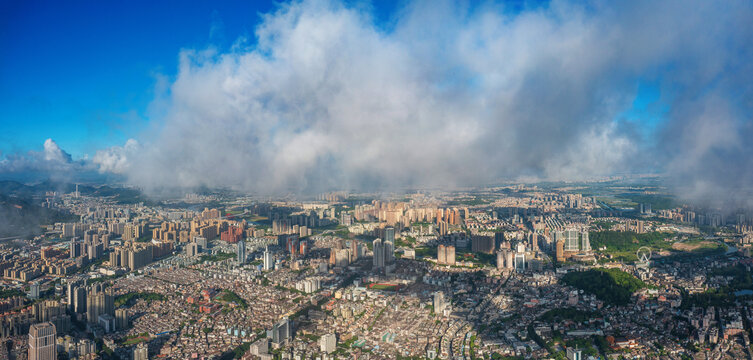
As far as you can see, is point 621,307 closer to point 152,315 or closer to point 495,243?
point 495,243

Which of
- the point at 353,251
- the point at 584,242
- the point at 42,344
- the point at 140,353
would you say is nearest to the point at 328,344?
the point at 140,353

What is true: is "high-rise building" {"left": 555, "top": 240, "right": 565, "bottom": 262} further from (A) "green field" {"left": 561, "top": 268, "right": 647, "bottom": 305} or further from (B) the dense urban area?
(A) "green field" {"left": 561, "top": 268, "right": 647, "bottom": 305}

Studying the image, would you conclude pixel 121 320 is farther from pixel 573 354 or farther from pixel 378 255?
pixel 573 354

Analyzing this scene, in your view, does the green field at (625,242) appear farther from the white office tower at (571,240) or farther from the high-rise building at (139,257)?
the high-rise building at (139,257)

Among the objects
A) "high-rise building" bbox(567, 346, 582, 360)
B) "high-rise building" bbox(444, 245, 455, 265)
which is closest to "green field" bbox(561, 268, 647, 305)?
"high-rise building" bbox(567, 346, 582, 360)

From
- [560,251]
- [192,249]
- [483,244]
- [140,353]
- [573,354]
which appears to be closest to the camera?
[573,354]
